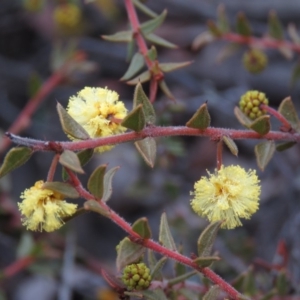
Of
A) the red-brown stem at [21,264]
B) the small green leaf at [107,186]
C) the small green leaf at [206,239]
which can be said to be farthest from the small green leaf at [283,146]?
the red-brown stem at [21,264]

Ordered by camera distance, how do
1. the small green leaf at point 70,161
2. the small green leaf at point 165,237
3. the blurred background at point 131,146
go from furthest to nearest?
the blurred background at point 131,146, the small green leaf at point 165,237, the small green leaf at point 70,161

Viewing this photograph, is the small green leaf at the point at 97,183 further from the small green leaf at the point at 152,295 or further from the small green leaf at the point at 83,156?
the small green leaf at the point at 152,295

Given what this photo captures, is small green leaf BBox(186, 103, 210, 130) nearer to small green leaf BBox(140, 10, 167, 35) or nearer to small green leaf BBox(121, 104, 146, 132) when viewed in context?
small green leaf BBox(121, 104, 146, 132)

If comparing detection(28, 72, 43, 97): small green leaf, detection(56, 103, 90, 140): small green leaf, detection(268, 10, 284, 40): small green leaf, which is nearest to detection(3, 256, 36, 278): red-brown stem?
detection(28, 72, 43, 97): small green leaf

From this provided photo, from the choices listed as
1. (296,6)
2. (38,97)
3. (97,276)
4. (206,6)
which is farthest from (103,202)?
(296,6)

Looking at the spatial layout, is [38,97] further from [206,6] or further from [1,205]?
[206,6]

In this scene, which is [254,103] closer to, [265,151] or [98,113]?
[265,151]
